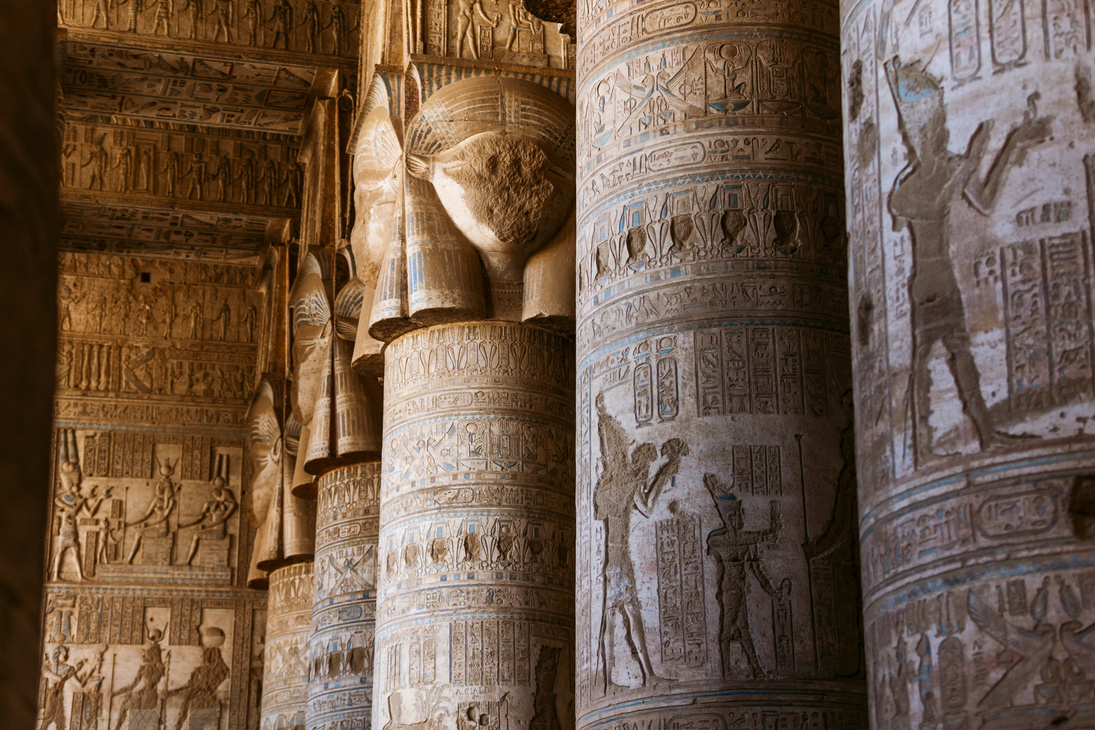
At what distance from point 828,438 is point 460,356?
414 centimetres

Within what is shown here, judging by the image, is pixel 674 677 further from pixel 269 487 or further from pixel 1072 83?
pixel 269 487

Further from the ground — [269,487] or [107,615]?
[269,487]

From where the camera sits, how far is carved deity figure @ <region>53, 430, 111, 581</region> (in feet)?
57.6

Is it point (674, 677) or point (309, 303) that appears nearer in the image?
point (674, 677)

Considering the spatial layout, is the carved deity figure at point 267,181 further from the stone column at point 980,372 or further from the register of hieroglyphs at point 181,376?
the stone column at point 980,372

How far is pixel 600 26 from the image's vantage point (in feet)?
21.0

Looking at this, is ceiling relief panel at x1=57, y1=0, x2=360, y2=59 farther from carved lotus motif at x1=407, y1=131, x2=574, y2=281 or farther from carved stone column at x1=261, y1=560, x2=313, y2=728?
carved lotus motif at x1=407, y1=131, x2=574, y2=281

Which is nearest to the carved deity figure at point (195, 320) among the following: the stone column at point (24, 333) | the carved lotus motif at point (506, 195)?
the carved lotus motif at point (506, 195)

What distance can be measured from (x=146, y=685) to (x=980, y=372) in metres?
15.3

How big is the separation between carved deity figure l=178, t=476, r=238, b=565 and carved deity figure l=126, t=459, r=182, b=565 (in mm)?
205

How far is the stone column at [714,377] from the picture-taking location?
5.25 meters

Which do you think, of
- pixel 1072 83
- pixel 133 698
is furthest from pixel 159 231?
pixel 1072 83

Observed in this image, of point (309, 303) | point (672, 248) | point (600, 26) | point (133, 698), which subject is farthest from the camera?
point (133, 698)

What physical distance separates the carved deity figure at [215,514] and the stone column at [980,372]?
49.6 feet
